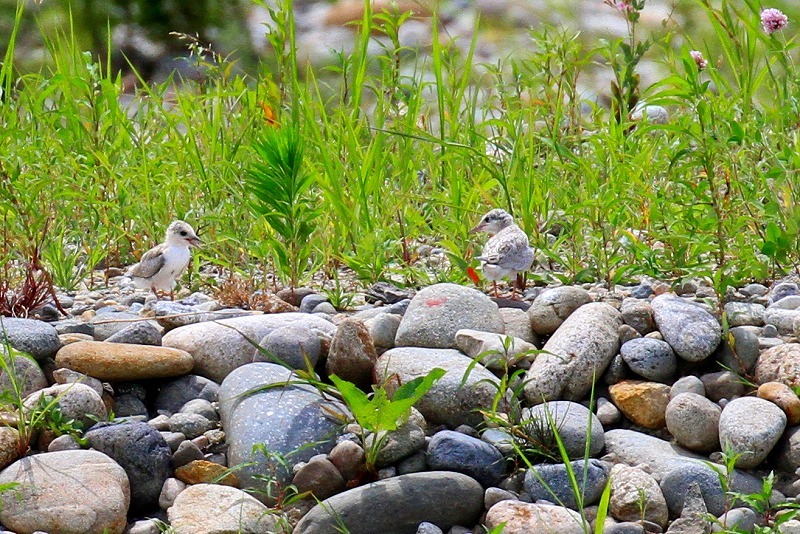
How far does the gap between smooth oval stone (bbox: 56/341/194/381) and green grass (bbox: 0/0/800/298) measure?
0.93 metres

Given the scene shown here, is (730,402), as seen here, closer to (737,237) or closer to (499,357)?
(499,357)

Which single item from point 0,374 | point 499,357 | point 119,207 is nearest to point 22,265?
point 119,207

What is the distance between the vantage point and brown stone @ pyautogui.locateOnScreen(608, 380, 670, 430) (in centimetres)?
370

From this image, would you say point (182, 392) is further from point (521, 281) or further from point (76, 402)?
point (521, 281)

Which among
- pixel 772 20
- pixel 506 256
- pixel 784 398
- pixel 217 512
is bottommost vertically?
pixel 217 512

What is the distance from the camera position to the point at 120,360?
12.3 ft

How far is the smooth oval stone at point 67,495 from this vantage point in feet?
10.5

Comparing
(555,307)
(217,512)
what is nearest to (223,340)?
(217,512)

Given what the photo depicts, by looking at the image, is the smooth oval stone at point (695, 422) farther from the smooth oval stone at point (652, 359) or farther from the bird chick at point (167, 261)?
the bird chick at point (167, 261)

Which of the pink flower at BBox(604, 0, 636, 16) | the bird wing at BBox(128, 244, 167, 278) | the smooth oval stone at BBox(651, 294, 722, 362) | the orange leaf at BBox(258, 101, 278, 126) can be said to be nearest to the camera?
the smooth oval stone at BBox(651, 294, 722, 362)

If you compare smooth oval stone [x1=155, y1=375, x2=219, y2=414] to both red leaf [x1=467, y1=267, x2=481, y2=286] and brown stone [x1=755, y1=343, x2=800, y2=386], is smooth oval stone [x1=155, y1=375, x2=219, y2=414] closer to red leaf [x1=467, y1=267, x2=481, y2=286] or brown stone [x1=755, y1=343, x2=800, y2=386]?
red leaf [x1=467, y1=267, x2=481, y2=286]

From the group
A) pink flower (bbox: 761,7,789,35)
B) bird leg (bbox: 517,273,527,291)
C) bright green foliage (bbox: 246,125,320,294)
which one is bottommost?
bird leg (bbox: 517,273,527,291)

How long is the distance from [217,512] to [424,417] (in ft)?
2.55

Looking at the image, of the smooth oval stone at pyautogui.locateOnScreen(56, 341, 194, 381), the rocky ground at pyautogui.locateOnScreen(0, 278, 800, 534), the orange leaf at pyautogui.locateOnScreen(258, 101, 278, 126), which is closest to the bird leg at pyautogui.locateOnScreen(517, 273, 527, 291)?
the rocky ground at pyautogui.locateOnScreen(0, 278, 800, 534)
